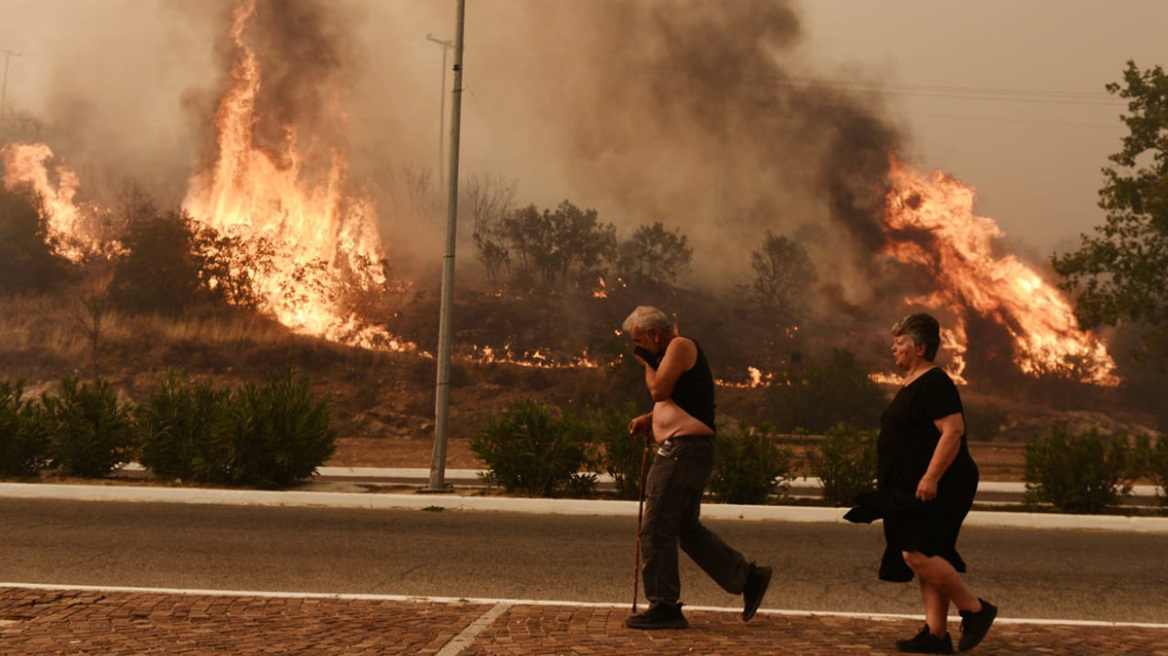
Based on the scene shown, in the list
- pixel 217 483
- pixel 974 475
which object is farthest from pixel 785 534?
pixel 217 483

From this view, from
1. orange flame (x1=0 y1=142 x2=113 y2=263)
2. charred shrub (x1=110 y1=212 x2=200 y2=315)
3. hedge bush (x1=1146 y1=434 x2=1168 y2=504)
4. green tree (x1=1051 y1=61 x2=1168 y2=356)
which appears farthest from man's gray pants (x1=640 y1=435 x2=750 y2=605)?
orange flame (x1=0 y1=142 x2=113 y2=263)

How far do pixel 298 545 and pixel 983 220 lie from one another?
173 ft

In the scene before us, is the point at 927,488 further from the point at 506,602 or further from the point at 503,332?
the point at 503,332

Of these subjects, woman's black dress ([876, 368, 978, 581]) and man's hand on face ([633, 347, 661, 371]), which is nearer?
woman's black dress ([876, 368, 978, 581])

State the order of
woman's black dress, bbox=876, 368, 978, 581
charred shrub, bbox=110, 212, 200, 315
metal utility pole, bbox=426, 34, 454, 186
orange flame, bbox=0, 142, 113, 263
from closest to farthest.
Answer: woman's black dress, bbox=876, 368, 978, 581 < charred shrub, bbox=110, 212, 200, 315 < orange flame, bbox=0, 142, 113, 263 < metal utility pole, bbox=426, 34, 454, 186

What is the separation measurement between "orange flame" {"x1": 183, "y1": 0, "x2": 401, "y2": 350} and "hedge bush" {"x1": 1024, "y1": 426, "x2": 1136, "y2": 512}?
1428 inches

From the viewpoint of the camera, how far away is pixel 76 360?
140 ft

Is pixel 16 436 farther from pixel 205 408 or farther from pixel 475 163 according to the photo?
pixel 475 163

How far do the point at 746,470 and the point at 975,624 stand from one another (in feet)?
26.5

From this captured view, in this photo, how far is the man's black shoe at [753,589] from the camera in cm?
601

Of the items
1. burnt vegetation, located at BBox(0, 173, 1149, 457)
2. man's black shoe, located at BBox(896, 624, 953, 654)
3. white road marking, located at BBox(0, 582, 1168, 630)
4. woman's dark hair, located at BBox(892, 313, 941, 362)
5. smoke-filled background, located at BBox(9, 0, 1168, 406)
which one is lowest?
white road marking, located at BBox(0, 582, 1168, 630)

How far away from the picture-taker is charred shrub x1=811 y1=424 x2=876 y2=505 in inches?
538

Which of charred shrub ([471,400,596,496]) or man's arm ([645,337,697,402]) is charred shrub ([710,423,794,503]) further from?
man's arm ([645,337,697,402])

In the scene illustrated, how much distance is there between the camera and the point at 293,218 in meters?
52.3
